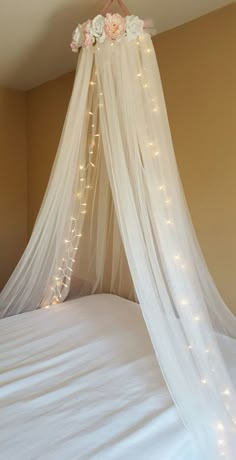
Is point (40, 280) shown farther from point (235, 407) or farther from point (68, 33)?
point (68, 33)

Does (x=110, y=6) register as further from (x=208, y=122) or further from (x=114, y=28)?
(x=208, y=122)

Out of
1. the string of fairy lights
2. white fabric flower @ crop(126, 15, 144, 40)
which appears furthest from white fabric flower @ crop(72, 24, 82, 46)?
white fabric flower @ crop(126, 15, 144, 40)

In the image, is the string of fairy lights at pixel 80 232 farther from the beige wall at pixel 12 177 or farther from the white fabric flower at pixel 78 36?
the beige wall at pixel 12 177

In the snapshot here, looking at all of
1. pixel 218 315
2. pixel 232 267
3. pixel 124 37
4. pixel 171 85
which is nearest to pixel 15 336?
pixel 218 315

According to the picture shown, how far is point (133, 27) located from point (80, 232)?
1400mm

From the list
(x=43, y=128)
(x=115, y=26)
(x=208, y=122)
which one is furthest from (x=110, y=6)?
(x=43, y=128)

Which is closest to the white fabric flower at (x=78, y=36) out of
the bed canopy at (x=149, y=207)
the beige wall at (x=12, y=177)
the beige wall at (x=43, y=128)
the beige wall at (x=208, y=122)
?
the bed canopy at (x=149, y=207)

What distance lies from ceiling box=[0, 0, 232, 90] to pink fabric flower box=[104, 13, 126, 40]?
1.65 feet

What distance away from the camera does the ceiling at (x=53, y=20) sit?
2.25 m

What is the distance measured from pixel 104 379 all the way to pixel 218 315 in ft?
2.52

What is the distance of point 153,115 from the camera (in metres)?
1.80

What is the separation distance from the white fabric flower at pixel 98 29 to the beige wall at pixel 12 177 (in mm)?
2593

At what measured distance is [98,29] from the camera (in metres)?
1.88

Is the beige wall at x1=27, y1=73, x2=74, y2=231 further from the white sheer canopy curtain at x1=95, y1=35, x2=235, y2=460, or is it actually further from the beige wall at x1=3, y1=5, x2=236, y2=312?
the white sheer canopy curtain at x1=95, y1=35, x2=235, y2=460
